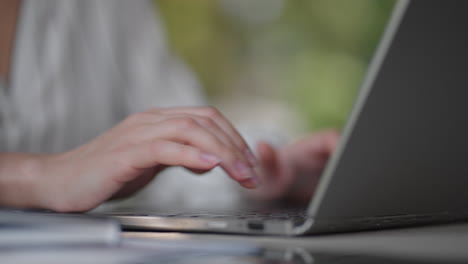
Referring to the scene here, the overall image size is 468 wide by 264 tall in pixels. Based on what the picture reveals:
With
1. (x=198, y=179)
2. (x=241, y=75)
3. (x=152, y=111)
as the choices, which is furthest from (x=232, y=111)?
(x=152, y=111)

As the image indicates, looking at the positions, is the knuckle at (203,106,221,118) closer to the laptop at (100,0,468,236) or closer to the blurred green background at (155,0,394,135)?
the laptop at (100,0,468,236)

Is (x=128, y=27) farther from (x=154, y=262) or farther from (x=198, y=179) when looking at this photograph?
(x=154, y=262)

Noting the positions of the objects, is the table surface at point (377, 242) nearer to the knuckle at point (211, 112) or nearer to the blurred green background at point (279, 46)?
the knuckle at point (211, 112)

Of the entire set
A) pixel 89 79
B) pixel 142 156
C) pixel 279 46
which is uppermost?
pixel 142 156

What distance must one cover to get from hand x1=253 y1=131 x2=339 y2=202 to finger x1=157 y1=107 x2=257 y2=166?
1.33 feet

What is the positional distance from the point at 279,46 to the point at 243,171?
11.5ft

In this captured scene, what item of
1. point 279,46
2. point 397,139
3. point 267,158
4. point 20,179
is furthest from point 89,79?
point 279,46

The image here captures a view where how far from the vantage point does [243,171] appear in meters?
0.55

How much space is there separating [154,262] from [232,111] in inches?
138

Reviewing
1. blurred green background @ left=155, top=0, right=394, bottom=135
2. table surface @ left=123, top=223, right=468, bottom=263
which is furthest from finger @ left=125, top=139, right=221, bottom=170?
blurred green background @ left=155, top=0, right=394, bottom=135

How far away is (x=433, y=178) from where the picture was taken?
50cm

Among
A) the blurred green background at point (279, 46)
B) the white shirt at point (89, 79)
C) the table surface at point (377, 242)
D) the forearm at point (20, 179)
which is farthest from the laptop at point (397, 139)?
the blurred green background at point (279, 46)

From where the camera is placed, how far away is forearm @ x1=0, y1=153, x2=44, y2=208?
0.65 metres

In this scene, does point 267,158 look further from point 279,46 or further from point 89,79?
point 279,46
